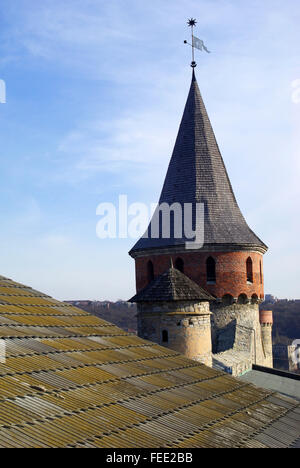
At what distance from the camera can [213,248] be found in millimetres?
25375

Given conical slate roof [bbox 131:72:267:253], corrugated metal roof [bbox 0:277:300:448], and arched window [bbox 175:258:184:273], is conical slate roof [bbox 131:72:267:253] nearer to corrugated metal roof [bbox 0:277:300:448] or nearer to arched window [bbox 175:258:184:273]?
arched window [bbox 175:258:184:273]

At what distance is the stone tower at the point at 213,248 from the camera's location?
2541 centimetres

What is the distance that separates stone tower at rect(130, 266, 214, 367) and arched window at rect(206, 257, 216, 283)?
6.04m

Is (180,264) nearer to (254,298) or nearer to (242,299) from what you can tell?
(242,299)

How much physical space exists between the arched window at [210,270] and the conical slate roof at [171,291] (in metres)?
5.66

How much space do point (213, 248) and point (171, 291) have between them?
651 cm

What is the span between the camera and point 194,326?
62.0 ft

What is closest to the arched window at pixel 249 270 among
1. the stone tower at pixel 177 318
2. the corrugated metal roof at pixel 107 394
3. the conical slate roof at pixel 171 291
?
the conical slate roof at pixel 171 291

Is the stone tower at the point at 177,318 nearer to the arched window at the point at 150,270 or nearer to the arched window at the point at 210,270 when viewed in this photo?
the arched window at the point at 210,270

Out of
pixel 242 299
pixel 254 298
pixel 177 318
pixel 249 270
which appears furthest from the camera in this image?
pixel 254 298

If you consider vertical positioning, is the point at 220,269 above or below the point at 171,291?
above

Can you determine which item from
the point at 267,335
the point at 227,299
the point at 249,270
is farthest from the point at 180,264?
the point at 267,335

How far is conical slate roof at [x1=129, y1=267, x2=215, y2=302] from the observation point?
62.5 feet
